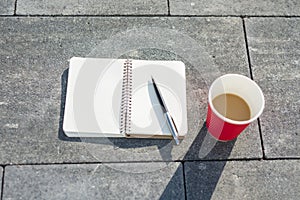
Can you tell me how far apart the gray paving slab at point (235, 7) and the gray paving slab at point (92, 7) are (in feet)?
0.23

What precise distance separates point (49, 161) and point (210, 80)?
0.62 m

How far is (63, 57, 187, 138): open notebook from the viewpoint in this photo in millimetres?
1346

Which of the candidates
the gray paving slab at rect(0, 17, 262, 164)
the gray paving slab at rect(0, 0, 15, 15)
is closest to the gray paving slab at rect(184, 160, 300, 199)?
the gray paving slab at rect(0, 17, 262, 164)

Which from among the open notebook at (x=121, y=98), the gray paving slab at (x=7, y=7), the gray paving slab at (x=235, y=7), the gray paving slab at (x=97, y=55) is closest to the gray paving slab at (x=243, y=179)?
the gray paving slab at (x=97, y=55)

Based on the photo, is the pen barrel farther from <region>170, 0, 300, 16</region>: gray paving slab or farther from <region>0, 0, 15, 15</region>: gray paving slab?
<region>0, 0, 15, 15</region>: gray paving slab

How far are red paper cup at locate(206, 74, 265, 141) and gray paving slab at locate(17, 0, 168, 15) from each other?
1.44 ft

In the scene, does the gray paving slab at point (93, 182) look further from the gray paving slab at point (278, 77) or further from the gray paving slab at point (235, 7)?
the gray paving slab at point (235, 7)

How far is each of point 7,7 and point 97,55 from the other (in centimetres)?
40

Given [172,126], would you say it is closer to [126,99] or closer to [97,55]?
[126,99]

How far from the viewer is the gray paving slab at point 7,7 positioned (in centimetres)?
152

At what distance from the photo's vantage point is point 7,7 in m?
1.53

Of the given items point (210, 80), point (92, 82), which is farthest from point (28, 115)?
point (210, 80)

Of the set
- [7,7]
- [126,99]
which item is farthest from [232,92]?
[7,7]

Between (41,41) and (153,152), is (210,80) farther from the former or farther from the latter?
(41,41)
